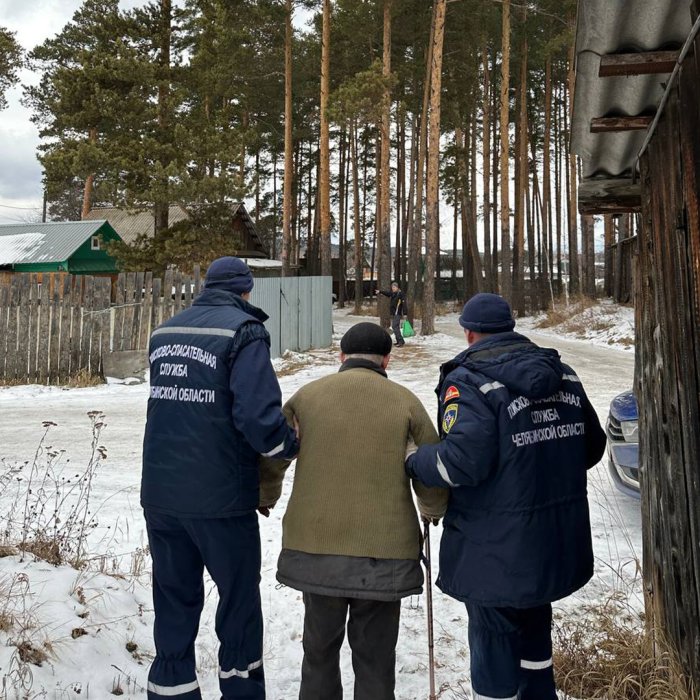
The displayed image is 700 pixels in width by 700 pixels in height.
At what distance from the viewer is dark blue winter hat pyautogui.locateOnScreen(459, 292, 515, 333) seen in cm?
276

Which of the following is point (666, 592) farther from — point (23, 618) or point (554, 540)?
point (23, 618)

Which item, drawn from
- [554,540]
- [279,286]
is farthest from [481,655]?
[279,286]

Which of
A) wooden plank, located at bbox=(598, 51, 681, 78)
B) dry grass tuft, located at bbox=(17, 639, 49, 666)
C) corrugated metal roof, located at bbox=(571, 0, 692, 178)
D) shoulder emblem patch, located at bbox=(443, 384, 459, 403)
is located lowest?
dry grass tuft, located at bbox=(17, 639, 49, 666)

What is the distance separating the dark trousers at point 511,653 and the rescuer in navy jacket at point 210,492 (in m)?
0.94

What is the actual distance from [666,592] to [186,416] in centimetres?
225

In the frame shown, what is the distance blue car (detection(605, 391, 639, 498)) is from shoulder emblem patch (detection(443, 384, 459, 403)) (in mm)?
A: 2988

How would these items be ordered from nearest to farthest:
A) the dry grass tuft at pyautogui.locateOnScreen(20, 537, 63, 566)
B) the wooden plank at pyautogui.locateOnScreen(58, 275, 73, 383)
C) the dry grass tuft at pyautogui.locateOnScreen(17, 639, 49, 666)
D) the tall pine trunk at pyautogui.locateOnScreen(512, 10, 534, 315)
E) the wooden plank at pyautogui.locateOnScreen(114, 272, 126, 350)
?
the dry grass tuft at pyautogui.locateOnScreen(17, 639, 49, 666), the dry grass tuft at pyautogui.locateOnScreen(20, 537, 63, 566), the wooden plank at pyautogui.locateOnScreen(58, 275, 73, 383), the wooden plank at pyautogui.locateOnScreen(114, 272, 126, 350), the tall pine trunk at pyautogui.locateOnScreen(512, 10, 534, 315)

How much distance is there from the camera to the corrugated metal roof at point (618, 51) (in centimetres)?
236

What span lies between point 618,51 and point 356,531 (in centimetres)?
211

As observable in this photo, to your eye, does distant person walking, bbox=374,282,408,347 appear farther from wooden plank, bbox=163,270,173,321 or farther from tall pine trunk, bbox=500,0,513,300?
wooden plank, bbox=163,270,173,321

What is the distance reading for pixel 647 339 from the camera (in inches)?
130

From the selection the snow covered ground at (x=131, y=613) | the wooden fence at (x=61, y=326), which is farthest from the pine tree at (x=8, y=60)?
the snow covered ground at (x=131, y=613)

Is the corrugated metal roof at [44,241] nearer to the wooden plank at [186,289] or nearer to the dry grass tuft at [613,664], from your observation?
the wooden plank at [186,289]

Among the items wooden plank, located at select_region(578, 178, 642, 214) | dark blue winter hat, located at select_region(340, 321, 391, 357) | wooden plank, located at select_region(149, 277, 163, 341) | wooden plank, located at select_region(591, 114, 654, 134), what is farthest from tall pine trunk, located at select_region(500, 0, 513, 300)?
dark blue winter hat, located at select_region(340, 321, 391, 357)
